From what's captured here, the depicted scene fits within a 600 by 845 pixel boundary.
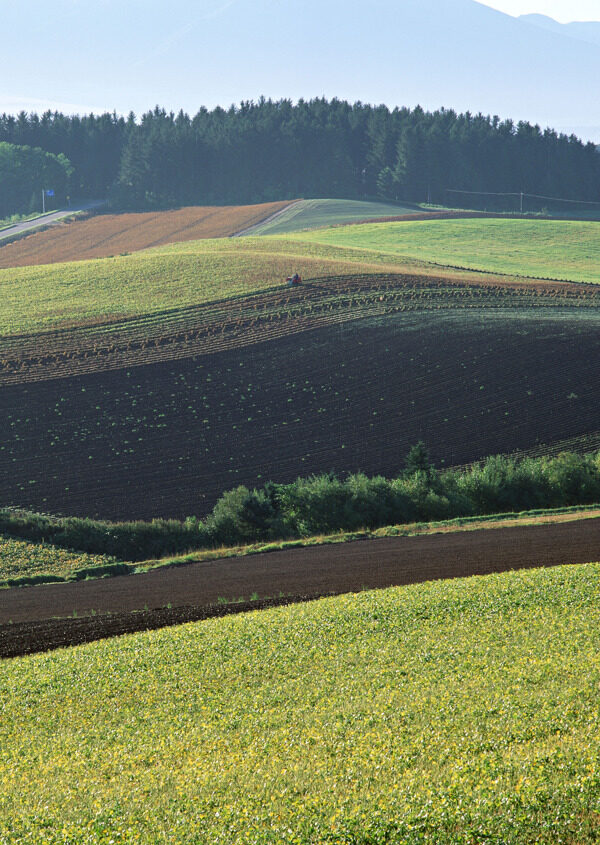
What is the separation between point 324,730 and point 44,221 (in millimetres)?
152332

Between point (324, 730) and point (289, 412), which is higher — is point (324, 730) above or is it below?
above

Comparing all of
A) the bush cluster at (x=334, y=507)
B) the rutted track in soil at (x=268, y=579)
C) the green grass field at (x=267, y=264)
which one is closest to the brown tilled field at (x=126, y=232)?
the green grass field at (x=267, y=264)

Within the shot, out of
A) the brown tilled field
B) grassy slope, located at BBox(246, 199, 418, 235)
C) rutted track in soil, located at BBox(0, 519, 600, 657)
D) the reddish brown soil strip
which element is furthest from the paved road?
the reddish brown soil strip

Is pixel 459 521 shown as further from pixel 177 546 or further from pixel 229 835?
pixel 229 835

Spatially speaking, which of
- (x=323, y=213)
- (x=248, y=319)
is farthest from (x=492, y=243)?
(x=248, y=319)

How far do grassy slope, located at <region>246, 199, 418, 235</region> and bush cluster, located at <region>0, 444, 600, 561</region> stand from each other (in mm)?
98906

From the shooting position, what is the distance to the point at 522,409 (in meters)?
55.8

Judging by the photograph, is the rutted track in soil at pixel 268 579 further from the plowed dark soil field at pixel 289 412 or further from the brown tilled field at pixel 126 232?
the brown tilled field at pixel 126 232

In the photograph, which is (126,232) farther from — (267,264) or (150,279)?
(150,279)

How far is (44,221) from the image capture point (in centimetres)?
15238

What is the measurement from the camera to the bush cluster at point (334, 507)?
39000 mm

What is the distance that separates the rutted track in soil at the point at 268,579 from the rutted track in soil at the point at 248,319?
34.0 meters

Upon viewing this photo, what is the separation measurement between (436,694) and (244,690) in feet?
13.4

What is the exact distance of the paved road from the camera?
14270 centimetres
